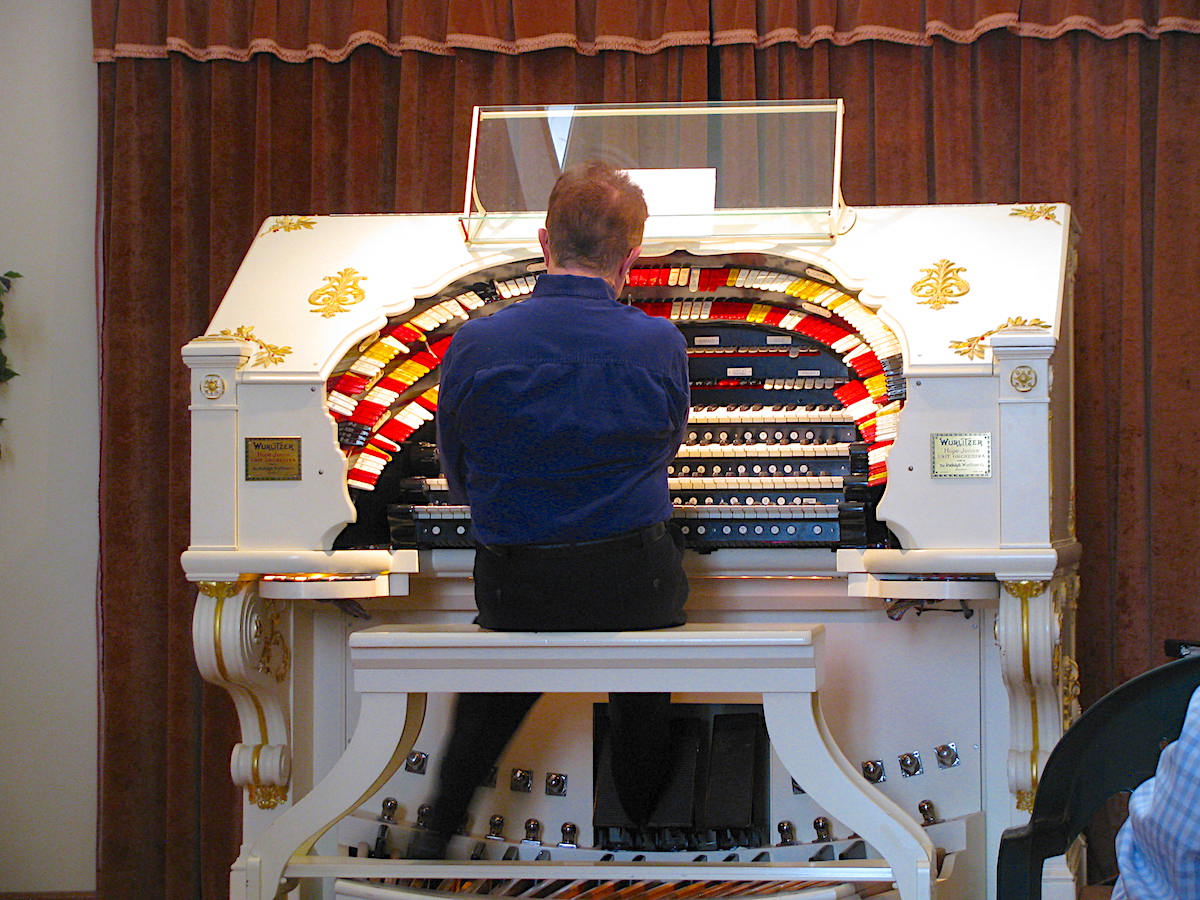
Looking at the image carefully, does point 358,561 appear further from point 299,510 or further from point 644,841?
point 644,841

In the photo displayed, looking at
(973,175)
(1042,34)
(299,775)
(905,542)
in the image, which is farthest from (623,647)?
(1042,34)

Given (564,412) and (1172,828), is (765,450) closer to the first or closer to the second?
(564,412)

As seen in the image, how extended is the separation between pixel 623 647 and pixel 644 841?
2.64 feet

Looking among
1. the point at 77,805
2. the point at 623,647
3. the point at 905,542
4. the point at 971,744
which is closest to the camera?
the point at 623,647

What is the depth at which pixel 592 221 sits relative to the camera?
92.0 inches

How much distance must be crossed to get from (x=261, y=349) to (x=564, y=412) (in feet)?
2.48

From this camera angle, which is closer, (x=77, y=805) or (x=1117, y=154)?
(x=1117, y=154)

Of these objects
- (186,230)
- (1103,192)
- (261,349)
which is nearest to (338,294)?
(261,349)

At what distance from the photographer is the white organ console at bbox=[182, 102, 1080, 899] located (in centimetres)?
249

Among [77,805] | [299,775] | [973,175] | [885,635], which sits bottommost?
[77,805]

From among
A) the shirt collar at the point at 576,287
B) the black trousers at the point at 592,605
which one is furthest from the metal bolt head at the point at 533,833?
the shirt collar at the point at 576,287

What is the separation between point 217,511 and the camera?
2607 millimetres

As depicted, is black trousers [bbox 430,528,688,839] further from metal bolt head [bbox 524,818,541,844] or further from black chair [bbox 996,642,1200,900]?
black chair [bbox 996,642,1200,900]

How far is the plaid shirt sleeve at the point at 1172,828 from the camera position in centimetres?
90
